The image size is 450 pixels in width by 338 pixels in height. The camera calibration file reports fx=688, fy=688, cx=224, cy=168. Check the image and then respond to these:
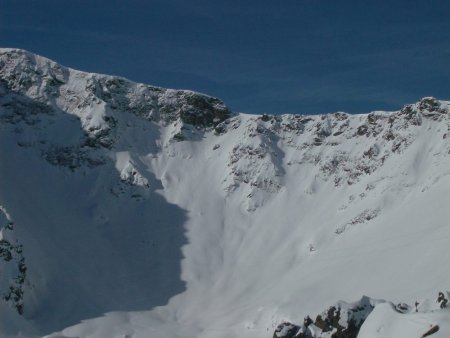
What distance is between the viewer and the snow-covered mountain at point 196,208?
246 ft

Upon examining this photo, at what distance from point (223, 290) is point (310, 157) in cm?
3345

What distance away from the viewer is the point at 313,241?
9112 centimetres

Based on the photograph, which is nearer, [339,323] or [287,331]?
[339,323]

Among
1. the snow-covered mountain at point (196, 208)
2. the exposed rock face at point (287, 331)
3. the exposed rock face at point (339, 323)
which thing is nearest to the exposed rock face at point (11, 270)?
the snow-covered mountain at point (196, 208)

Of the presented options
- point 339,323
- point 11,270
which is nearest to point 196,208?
point 11,270

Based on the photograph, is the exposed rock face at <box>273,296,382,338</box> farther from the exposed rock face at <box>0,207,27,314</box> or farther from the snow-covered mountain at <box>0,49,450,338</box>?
the exposed rock face at <box>0,207,27,314</box>

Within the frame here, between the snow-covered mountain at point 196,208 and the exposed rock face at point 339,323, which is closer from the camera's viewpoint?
the exposed rock face at point 339,323

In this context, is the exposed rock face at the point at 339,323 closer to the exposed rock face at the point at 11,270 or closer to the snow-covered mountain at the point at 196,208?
the snow-covered mountain at the point at 196,208

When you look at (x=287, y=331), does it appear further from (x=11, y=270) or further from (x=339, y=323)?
(x=11, y=270)

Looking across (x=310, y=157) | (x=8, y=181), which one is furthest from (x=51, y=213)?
(x=310, y=157)

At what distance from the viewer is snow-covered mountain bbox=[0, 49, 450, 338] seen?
74875 millimetres

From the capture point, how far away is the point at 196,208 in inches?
4104

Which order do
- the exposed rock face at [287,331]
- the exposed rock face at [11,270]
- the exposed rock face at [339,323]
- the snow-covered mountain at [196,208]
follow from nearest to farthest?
the exposed rock face at [339,323] < the exposed rock face at [287,331] < the exposed rock face at [11,270] < the snow-covered mountain at [196,208]

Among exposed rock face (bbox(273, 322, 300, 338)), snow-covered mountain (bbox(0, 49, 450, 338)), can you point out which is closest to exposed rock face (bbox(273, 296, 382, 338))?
exposed rock face (bbox(273, 322, 300, 338))
